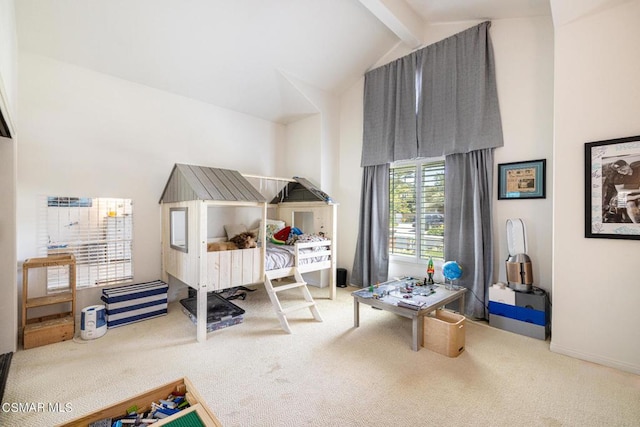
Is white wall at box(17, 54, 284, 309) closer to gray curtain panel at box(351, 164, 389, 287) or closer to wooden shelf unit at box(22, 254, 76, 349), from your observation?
wooden shelf unit at box(22, 254, 76, 349)

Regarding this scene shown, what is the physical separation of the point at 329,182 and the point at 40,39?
3.66m

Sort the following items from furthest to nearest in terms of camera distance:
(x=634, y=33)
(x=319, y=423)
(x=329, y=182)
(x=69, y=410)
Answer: (x=329, y=182) < (x=634, y=33) < (x=69, y=410) < (x=319, y=423)

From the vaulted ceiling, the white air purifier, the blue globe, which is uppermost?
the vaulted ceiling

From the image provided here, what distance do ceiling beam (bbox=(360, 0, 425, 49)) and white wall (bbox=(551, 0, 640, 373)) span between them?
160 centimetres

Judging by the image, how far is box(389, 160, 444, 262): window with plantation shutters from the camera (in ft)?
12.4

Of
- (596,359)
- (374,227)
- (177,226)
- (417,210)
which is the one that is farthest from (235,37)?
(596,359)

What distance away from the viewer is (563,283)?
2.47 m

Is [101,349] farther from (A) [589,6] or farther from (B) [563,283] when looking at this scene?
(A) [589,6]

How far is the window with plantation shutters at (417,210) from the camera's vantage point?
12.4 feet

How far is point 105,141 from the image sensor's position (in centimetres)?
326

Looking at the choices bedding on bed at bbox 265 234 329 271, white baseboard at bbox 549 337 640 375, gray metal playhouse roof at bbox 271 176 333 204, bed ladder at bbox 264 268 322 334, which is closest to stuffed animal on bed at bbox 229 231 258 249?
bedding on bed at bbox 265 234 329 271

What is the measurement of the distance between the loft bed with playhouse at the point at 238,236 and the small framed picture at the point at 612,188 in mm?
2634

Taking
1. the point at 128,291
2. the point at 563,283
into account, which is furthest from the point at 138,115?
the point at 563,283

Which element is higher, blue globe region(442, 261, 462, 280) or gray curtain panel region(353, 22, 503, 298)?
gray curtain panel region(353, 22, 503, 298)
